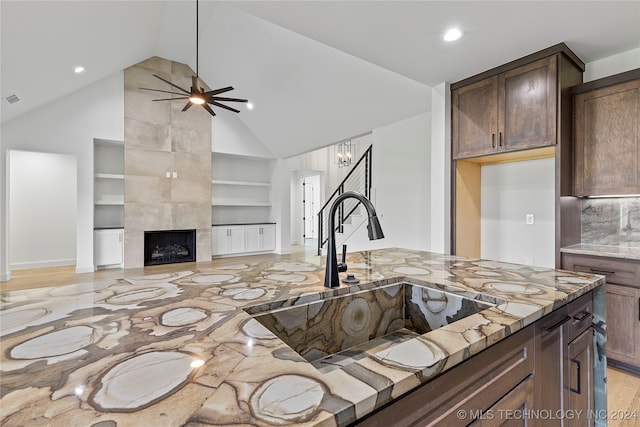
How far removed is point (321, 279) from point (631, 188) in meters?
2.72

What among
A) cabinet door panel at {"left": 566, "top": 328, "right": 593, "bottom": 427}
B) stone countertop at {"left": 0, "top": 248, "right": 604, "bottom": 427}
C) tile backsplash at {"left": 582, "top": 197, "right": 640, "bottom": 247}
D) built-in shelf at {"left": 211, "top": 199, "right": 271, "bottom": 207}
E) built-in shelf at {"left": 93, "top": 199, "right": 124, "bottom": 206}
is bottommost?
cabinet door panel at {"left": 566, "top": 328, "right": 593, "bottom": 427}

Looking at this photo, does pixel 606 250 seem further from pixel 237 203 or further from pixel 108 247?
pixel 108 247

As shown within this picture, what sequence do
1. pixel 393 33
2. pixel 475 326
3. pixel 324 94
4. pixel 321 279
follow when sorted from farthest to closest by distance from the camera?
pixel 324 94 → pixel 393 33 → pixel 321 279 → pixel 475 326

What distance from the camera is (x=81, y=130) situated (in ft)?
17.9

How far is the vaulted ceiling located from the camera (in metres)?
2.11

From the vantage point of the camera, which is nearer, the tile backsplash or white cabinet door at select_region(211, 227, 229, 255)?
the tile backsplash

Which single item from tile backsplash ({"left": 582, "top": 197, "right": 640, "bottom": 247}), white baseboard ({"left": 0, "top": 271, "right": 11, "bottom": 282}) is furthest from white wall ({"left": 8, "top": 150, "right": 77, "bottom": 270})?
tile backsplash ({"left": 582, "top": 197, "right": 640, "bottom": 247})

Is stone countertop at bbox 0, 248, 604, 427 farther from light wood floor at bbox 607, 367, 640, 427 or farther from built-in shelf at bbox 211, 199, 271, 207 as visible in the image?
built-in shelf at bbox 211, 199, 271, 207

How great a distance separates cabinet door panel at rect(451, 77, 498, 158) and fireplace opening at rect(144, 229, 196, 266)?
558 centimetres

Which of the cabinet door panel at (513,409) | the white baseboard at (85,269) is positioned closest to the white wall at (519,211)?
the cabinet door panel at (513,409)

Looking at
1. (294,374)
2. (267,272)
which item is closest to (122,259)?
(267,272)

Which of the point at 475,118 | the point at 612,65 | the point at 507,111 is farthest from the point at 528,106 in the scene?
the point at 612,65

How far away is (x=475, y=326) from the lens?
879 mm

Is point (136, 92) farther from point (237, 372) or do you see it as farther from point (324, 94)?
point (237, 372)
